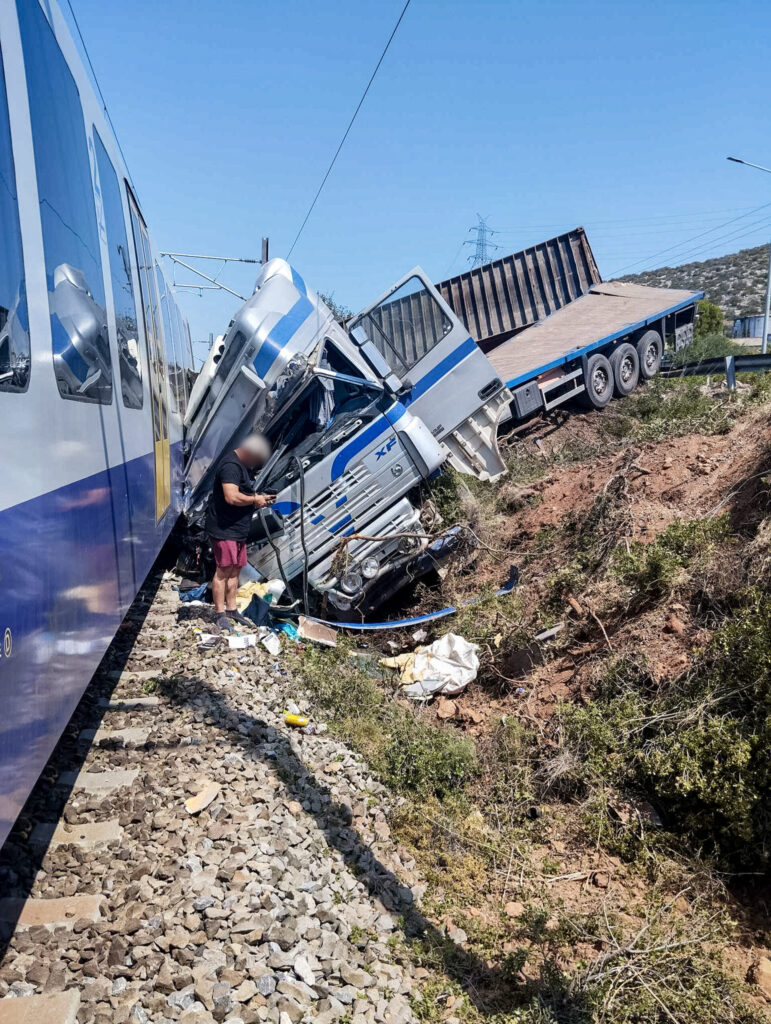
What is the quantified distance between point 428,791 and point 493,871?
2.13 feet

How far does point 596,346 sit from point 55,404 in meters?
10.1

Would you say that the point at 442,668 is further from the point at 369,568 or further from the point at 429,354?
the point at 429,354

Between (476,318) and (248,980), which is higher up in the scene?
(476,318)

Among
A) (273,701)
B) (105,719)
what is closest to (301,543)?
(273,701)

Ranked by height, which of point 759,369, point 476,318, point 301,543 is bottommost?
point 301,543

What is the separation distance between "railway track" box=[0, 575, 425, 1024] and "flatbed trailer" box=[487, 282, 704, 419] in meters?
7.11

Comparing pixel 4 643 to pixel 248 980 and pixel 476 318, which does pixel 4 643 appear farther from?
Result: pixel 476 318

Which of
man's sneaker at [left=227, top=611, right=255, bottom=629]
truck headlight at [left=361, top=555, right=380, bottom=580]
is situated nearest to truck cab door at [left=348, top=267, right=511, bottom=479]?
truck headlight at [left=361, top=555, right=380, bottom=580]

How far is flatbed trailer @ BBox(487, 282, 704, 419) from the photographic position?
1077 centimetres

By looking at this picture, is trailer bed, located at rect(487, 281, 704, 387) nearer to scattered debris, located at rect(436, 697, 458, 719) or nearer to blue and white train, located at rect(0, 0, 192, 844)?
scattered debris, located at rect(436, 697, 458, 719)

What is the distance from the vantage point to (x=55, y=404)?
250 centimetres

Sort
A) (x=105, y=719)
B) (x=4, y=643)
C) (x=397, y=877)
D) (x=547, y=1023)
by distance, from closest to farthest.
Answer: (x=4, y=643)
(x=547, y=1023)
(x=397, y=877)
(x=105, y=719)

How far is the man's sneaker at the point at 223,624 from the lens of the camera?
6.28 meters

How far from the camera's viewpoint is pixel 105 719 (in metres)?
4.40
